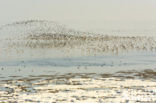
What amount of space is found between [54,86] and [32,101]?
870 centimetres

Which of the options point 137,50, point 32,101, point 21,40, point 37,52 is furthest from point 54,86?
point 137,50

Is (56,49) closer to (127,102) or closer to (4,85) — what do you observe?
(4,85)

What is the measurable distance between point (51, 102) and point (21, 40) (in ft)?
194

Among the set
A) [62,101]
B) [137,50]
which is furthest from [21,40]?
[62,101]

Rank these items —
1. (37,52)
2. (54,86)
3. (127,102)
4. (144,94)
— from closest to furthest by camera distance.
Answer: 1. (127,102)
2. (144,94)
3. (54,86)
4. (37,52)

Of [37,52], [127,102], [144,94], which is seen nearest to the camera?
[127,102]

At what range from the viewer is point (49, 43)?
8269cm

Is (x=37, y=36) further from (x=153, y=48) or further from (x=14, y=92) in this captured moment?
(x=14, y=92)

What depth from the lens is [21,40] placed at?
82250 mm

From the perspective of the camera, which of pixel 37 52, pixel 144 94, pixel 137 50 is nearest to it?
pixel 144 94

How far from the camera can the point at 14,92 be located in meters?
29.9

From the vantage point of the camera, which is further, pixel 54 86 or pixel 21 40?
pixel 21 40

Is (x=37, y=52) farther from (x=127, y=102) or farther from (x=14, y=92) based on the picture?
(x=127, y=102)

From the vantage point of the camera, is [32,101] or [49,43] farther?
[49,43]
